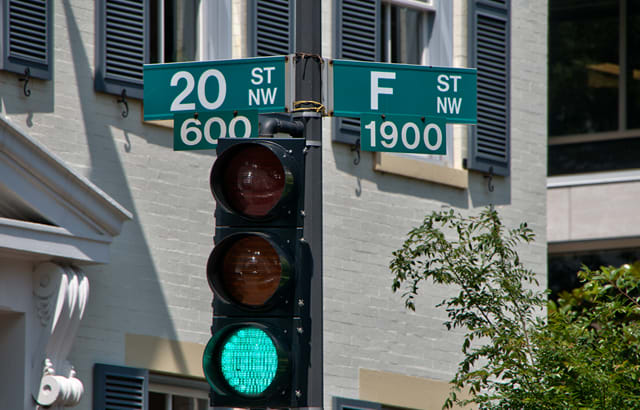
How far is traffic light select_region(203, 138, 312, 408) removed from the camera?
7.34m

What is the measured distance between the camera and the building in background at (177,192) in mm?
11805

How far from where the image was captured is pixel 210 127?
8625 millimetres

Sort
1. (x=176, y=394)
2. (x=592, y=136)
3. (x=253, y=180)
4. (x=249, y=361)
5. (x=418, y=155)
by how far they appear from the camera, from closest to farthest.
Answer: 1. (x=249, y=361)
2. (x=253, y=180)
3. (x=176, y=394)
4. (x=418, y=155)
5. (x=592, y=136)

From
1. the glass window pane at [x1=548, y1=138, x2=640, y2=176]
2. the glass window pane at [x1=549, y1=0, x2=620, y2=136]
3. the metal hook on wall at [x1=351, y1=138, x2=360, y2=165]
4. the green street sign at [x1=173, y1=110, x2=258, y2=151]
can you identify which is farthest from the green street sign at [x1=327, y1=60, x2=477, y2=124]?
the glass window pane at [x1=549, y1=0, x2=620, y2=136]

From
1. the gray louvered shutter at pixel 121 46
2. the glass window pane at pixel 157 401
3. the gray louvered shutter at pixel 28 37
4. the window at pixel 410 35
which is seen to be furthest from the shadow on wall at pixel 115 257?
the window at pixel 410 35

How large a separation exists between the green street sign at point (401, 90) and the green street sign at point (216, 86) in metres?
0.31

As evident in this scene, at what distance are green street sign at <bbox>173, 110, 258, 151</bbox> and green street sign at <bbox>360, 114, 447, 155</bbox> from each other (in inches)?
25.5

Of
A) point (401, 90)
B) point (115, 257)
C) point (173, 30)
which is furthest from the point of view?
point (173, 30)

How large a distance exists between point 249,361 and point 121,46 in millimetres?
5970

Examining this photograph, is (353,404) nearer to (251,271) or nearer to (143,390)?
(143,390)

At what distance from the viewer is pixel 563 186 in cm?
2481

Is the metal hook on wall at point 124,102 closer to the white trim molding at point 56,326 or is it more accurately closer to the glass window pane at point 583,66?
the white trim molding at point 56,326

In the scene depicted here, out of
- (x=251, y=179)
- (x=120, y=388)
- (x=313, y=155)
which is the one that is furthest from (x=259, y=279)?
(x=120, y=388)

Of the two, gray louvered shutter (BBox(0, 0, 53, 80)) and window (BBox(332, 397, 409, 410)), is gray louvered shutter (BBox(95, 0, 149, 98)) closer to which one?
gray louvered shutter (BBox(0, 0, 53, 80))
